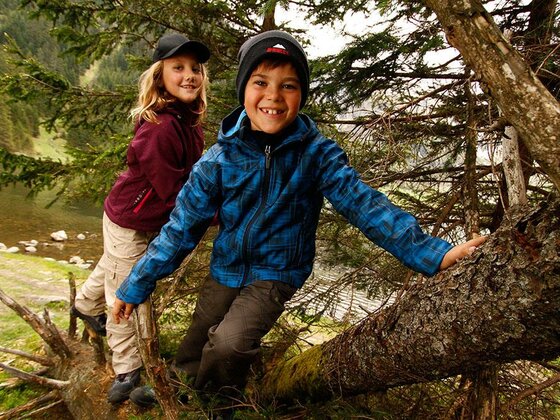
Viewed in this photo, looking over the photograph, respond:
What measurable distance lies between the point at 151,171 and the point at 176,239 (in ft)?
2.31

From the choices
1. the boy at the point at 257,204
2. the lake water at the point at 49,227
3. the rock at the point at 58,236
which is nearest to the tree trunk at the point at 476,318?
the boy at the point at 257,204

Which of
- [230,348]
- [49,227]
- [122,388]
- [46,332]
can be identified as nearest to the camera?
[230,348]

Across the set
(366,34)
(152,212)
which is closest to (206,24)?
(366,34)

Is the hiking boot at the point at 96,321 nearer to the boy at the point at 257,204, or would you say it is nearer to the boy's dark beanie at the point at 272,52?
the boy at the point at 257,204

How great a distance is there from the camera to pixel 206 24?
18.7 ft

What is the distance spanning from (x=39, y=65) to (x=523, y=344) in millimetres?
5882

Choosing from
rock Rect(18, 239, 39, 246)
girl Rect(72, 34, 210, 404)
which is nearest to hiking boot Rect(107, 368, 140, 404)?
girl Rect(72, 34, 210, 404)

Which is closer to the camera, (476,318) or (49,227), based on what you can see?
(476,318)

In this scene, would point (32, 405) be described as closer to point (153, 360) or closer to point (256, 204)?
point (153, 360)

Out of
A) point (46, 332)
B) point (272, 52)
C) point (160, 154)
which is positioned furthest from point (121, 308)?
point (46, 332)

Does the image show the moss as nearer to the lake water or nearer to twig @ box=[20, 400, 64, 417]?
twig @ box=[20, 400, 64, 417]

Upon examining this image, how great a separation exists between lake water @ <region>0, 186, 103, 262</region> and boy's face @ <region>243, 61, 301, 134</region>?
16514 millimetres

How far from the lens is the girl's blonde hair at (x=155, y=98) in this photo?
2838 millimetres

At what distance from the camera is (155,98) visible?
115 inches
